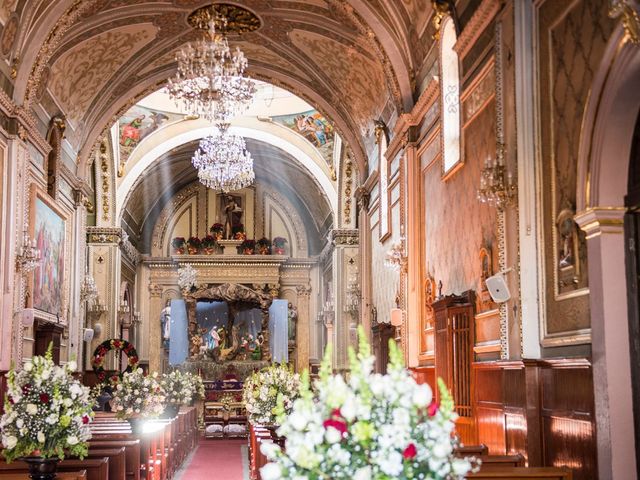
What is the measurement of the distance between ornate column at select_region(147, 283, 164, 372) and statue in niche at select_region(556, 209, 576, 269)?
2216cm

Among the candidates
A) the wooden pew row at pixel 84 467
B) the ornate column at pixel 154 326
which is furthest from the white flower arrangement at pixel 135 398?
the ornate column at pixel 154 326

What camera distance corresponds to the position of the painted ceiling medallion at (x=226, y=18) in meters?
16.5

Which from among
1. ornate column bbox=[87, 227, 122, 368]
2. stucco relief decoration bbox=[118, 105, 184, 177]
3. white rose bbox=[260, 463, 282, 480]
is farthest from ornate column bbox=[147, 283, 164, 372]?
white rose bbox=[260, 463, 282, 480]

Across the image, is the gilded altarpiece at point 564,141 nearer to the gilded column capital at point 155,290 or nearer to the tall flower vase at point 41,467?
the tall flower vase at point 41,467

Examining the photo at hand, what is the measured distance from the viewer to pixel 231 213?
30031 mm

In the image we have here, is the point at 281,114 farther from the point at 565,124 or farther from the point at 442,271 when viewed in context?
the point at 565,124

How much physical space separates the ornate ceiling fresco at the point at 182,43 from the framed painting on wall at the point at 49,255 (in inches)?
72.7

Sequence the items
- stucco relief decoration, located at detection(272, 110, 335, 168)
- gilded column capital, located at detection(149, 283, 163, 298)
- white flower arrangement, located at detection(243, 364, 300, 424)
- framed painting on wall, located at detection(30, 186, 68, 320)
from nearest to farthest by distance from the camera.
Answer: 1. white flower arrangement, located at detection(243, 364, 300, 424)
2. framed painting on wall, located at detection(30, 186, 68, 320)
3. stucco relief decoration, located at detection(272, 110, 335, 168)
4. gilded column capital, located at detection(149, 283, 163, 298)

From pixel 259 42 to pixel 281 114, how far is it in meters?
6.56

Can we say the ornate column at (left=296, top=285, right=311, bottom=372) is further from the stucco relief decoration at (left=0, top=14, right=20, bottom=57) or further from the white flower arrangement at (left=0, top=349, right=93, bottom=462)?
the white flower arrangement at (left=0, top=349, right=93, bottom=462)

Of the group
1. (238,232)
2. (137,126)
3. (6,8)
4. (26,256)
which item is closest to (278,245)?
(238,232)

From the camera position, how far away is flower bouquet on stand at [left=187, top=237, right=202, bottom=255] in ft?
96.5

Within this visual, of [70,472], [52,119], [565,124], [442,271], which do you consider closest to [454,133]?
[442,271]

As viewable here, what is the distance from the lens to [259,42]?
1809 centimetres
